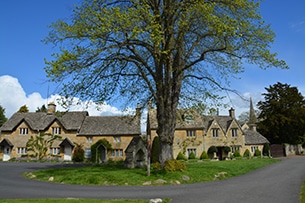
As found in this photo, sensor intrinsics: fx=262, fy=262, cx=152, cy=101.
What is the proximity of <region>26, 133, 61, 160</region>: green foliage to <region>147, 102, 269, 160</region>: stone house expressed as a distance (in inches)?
658

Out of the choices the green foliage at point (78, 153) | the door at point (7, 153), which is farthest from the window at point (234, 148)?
the door at point (7, 153)

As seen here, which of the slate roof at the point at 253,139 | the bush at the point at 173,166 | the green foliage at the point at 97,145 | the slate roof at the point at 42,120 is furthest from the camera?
the slate roof at the point at 253,139

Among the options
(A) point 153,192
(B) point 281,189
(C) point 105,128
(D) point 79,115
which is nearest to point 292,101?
(C) point 105,128

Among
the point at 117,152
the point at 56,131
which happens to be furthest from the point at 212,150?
the point at 56,131

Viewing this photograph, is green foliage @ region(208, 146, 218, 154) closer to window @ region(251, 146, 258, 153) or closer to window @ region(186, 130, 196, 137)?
window @ region(186, 130, 196, 137)

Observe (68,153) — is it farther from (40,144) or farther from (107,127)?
(107,127)

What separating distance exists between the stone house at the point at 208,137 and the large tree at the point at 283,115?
5449mm

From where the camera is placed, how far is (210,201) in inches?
405

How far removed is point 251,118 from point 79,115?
8176 centimetres

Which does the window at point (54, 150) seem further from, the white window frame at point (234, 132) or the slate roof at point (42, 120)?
the white window frame at point (234, 132)

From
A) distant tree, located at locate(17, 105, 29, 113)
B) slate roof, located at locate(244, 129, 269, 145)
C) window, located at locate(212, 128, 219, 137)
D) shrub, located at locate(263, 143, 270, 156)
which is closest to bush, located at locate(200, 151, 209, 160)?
window, located at locate(212, 128, 219, 137)

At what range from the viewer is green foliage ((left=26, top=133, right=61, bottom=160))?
4316 centimetres

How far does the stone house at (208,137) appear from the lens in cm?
4347

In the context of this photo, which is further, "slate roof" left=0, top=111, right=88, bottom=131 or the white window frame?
the white window frame
